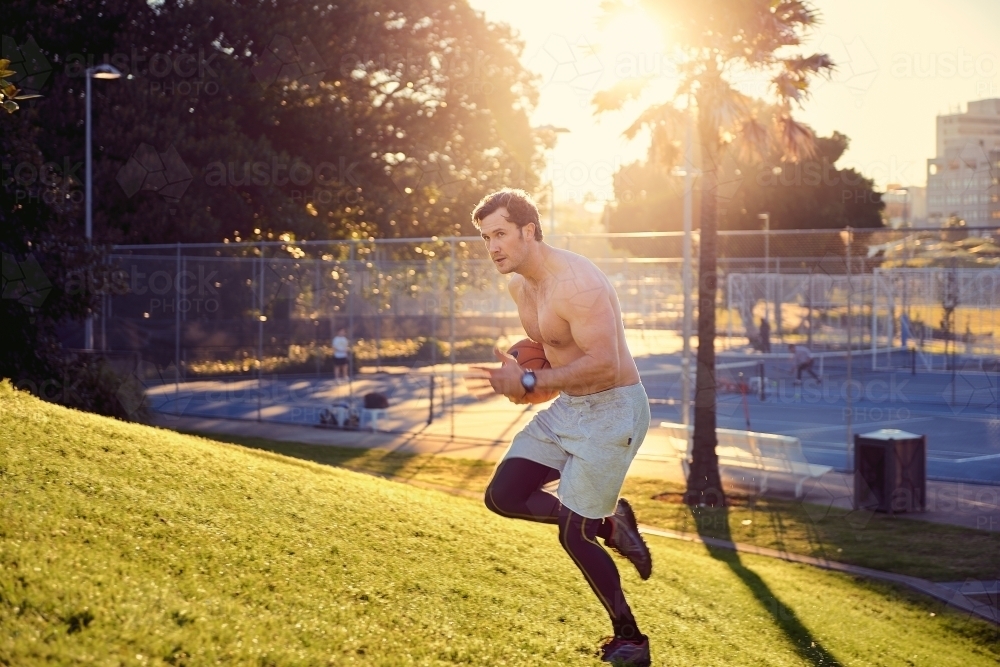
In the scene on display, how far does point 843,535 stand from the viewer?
1254cm

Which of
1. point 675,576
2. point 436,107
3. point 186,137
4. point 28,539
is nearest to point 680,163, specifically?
point 675,576

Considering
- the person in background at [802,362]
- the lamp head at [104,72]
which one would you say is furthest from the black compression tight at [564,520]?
the person in background at [802,362]

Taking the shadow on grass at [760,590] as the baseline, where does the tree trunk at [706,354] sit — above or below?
above

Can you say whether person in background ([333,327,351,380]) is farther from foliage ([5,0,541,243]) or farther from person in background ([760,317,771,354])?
person in background ([760,317,771,354])

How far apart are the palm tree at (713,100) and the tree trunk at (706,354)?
0.01 metres

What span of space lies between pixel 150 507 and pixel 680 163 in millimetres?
11535

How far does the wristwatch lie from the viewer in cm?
517

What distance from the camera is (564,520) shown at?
214 inches

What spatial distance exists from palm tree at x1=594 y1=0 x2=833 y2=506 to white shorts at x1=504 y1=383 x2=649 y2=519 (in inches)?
365

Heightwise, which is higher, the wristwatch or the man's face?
the man's face

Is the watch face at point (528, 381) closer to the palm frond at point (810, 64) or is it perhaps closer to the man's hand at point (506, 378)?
the man's hand at point (506, 378)

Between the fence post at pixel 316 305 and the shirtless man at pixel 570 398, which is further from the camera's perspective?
the fence post at pixel 316 305

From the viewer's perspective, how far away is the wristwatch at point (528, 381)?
517cm

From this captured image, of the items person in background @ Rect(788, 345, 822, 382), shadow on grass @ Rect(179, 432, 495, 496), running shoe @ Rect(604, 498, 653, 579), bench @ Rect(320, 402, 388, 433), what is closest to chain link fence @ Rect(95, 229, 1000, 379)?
person in background @ Rect(788, 345, 822, 382)
